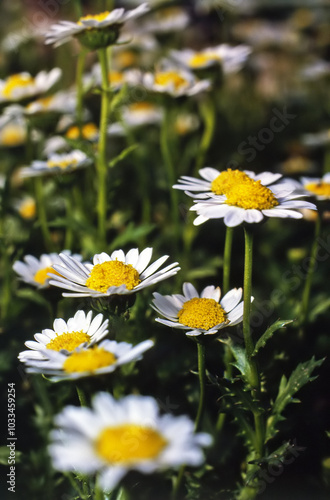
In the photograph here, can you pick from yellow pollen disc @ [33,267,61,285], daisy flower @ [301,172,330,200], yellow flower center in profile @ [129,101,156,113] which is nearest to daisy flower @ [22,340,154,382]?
yellow pollen disc @ [33,267,61,285]

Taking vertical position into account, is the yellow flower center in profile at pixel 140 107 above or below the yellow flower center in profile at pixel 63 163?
below

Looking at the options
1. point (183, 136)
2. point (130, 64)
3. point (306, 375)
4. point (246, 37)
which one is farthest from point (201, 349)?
point (246, 37)

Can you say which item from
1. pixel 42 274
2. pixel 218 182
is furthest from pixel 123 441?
pixel 42 274

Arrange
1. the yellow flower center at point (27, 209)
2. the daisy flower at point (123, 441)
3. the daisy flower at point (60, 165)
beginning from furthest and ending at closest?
1. the yellow flower center at point (27, 209)
2. the daisy flower at point (60, 165)
3. the daisy flower at point (123, 441)

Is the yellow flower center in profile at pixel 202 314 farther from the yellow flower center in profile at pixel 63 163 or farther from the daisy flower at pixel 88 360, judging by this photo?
the yellow flower center in profile at pixel 63 163

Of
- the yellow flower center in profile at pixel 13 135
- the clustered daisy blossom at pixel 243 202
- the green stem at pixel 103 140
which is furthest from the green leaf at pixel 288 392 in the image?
the yellow flower center in profile at pixel 13 135

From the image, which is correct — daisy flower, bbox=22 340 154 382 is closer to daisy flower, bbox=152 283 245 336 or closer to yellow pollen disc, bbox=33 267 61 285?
→ daisy flower, bbox=152 283 245 336
